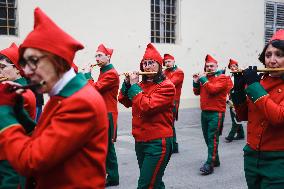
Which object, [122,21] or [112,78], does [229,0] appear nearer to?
[122,21]

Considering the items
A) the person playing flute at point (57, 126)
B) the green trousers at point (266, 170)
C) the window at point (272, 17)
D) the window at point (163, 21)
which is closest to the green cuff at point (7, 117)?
the person playing flute at point (57, 126)

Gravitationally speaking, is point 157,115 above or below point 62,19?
below

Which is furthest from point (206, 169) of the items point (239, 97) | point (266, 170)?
point (266, 170)

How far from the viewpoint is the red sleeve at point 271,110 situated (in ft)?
9.58

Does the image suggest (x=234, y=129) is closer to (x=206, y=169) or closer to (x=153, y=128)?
(x=206, y=169)

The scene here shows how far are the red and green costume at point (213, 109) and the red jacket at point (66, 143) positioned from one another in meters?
4.70

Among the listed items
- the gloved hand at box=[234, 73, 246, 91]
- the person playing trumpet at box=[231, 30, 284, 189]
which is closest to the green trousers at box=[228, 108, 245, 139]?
the gloved hand at box=[234, 73, 246, 91]

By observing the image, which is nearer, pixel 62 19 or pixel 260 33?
pixel 62 19

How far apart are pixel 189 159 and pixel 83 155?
5.72 meters

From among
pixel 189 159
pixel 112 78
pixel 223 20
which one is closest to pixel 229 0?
pixel 223 20

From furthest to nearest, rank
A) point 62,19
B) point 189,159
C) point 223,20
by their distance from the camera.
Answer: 1. point 223,20
2. point 62,19
3. point 189,159

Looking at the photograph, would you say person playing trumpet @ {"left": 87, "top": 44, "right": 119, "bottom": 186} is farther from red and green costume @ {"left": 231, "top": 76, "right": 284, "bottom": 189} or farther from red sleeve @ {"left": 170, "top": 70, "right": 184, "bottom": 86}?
red and green costume @ {"left": 231, "top": 76, "right": 284, "bottom": 189}

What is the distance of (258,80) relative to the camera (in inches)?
122

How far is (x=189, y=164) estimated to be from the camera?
23.0ft
